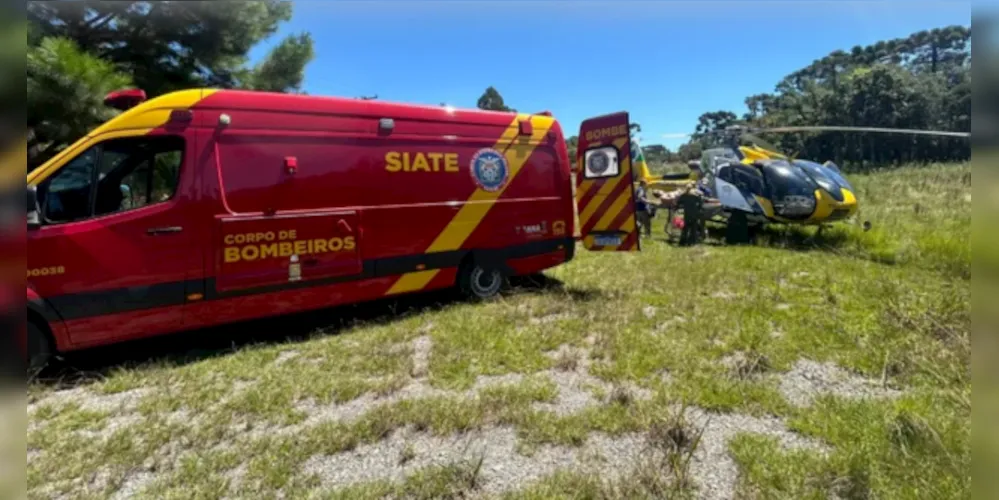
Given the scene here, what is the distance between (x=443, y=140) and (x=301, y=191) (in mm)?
1896

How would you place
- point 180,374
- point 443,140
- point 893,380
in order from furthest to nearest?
point 443,140, point 180,374, point 893,380

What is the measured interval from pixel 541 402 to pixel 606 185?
13.9 ft

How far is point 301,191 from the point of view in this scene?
5.47m

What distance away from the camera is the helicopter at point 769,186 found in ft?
39.0

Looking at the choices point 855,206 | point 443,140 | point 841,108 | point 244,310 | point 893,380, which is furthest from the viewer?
point 841,108

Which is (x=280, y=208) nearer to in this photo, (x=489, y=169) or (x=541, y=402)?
(x=489, y=169)

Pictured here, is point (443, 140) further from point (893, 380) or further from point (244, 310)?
point (893, 380)

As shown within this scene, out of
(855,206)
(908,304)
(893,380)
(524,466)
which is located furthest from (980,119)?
(855,206)

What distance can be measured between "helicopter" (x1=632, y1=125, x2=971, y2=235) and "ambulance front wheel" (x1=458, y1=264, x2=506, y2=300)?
7126 mm

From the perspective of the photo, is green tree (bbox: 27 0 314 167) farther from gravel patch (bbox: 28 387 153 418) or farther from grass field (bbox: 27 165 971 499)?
grass field (bbox: 27 165 971 499)

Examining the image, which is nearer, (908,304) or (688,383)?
(688,383)

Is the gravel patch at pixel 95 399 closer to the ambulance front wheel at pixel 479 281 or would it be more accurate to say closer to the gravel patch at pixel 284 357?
the gravel patch at pixel 284 357

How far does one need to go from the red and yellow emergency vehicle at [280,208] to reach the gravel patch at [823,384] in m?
3.27

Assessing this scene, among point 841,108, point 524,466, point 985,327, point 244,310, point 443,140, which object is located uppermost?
point 841,108
